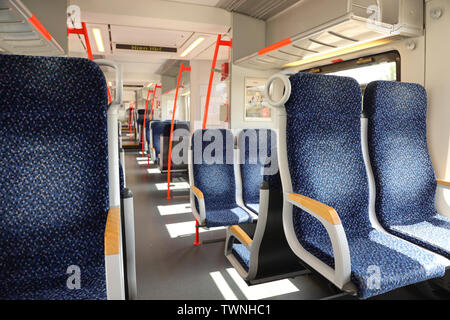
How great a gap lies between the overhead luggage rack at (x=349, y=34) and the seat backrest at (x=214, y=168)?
1132mm

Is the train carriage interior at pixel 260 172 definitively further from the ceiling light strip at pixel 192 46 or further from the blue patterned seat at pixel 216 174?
the ceiling light strip at pixel 192 46

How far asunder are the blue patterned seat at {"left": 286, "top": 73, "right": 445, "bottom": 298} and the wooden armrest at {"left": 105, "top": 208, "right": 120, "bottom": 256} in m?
0.82

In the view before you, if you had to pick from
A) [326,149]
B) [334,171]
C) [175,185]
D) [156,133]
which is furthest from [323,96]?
[156,133]

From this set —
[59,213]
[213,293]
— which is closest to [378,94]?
[213,293]

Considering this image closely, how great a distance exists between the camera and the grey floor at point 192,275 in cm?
208

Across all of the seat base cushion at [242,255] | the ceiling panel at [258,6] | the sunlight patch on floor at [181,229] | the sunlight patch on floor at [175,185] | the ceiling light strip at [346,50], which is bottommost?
the sunlight patch on floor at [181,229]

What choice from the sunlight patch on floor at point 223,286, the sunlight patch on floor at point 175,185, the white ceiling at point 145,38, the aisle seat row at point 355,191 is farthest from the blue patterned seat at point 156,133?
the aisle seat row at point 355,191

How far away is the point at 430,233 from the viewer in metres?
1.71

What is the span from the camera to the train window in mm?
2587

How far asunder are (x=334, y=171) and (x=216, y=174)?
154 centimetres

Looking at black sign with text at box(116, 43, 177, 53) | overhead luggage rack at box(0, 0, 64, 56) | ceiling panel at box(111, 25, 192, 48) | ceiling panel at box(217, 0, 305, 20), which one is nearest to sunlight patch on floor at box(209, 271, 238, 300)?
overhead luggage rack at box(0, 0, 64, 56)

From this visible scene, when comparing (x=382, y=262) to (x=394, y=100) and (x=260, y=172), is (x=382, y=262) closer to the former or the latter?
(x=394, y=100)

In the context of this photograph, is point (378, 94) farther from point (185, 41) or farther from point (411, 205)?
point (185, 41)
